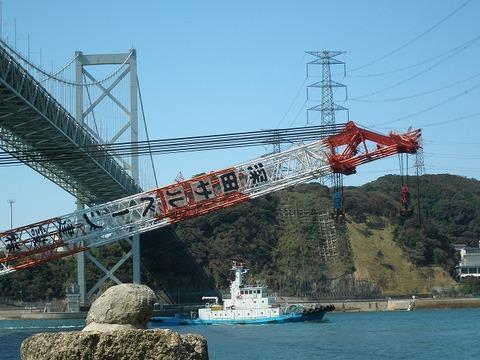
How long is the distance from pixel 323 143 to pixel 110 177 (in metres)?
15.3

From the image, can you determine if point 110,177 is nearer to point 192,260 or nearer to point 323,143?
point 323,143

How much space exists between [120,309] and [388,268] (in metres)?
86.0

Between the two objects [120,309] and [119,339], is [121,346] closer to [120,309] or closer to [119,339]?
[119,339]

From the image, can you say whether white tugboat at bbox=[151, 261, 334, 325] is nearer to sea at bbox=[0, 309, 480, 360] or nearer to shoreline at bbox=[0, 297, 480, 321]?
sea at bbox=[0, 309, 480, 360]

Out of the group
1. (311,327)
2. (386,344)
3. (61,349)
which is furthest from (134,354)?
(311,327)

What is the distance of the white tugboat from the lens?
56469 millimetres

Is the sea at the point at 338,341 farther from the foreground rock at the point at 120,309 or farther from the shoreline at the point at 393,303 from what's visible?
the shoreline at the point at 393,303

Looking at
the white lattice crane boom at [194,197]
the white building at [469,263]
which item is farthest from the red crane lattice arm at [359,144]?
the white building at [469,263]

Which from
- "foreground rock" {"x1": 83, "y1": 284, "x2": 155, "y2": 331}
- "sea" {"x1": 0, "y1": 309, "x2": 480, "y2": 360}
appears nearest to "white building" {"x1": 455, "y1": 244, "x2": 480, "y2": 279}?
"sea" {"x1": 0, "y1": 309, "x2": 480, "y2": 360}

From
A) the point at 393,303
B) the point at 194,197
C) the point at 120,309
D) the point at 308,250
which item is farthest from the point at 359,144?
the point at 308,250

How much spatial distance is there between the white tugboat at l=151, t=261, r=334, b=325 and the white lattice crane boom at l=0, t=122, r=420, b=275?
57.1ft

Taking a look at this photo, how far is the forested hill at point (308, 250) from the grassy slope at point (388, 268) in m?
0.09

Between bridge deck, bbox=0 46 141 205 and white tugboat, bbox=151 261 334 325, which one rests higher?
bridge deck, bbox=0 46 141 205

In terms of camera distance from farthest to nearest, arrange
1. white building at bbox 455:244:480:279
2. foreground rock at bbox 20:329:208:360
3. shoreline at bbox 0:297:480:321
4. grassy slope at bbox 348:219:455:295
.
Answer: white building at bbox 455:244:480:279, grassy slope at bbox 348:219:455:295, shoreline at bbox 0:297:480:321, foreground rock at bbox 20:329:208:360
